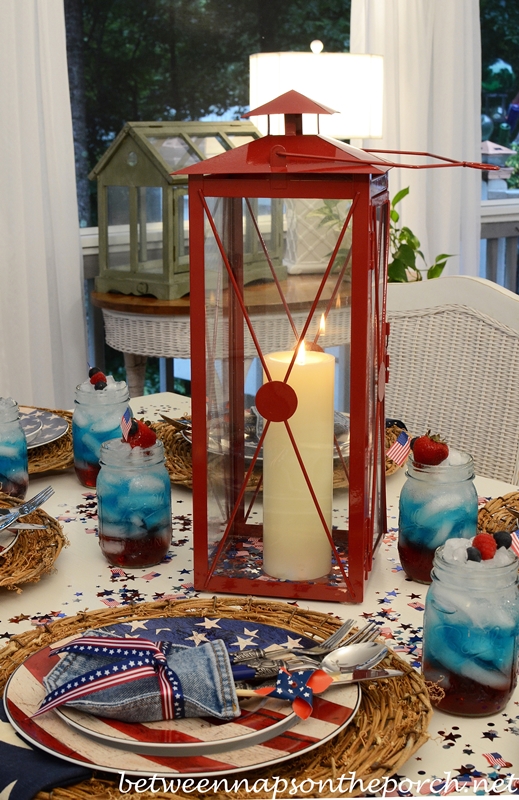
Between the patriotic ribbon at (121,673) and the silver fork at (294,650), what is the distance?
6 centimetres

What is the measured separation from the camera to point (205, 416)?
0.91 m

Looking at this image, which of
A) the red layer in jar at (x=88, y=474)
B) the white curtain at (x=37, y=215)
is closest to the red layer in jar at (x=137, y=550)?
the red layer in jar at (x=88, y=474)

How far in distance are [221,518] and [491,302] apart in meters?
0.83

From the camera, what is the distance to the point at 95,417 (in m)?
1.15

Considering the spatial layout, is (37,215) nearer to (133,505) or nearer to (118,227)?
(118,227)

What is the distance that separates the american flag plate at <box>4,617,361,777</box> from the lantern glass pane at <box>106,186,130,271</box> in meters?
2.03

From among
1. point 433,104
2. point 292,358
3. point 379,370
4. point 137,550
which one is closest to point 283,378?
point 292,358

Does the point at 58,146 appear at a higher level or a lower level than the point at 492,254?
higher

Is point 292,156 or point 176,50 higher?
point 176,50

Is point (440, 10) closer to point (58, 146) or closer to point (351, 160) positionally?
point (58, 146)

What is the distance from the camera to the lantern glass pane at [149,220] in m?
2.50

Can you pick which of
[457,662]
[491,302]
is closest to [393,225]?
[491,302]

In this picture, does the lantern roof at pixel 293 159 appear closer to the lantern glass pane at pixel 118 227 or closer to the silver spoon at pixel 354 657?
the silver spoon at pixel 354 657

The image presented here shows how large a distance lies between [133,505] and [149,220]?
170 centimetres
